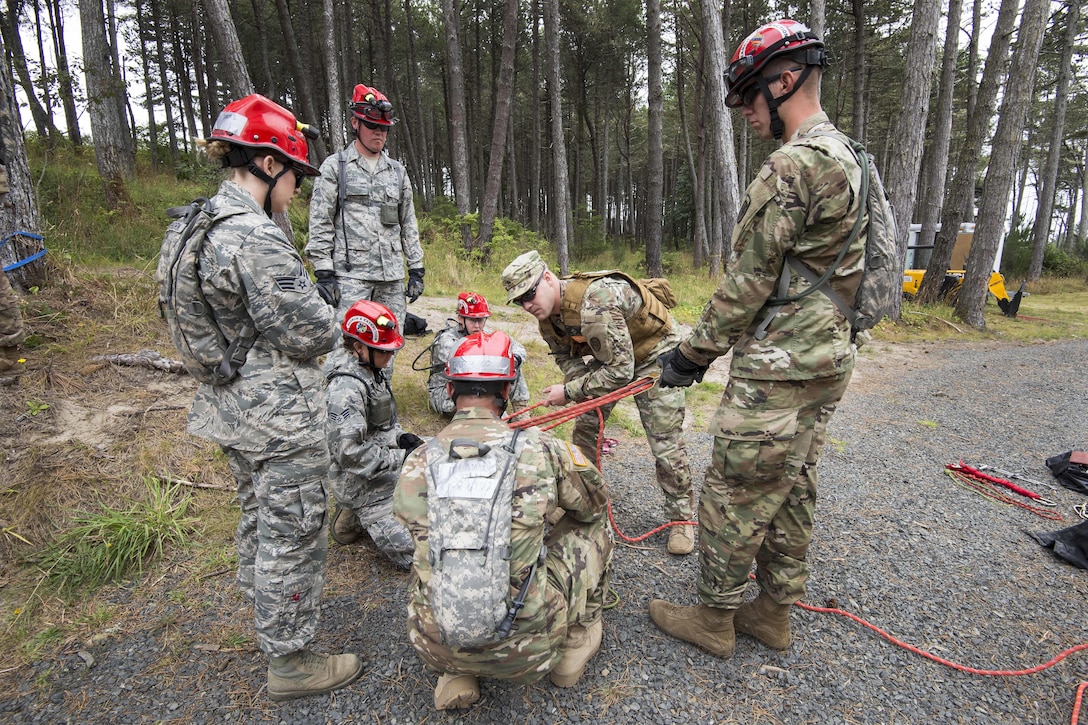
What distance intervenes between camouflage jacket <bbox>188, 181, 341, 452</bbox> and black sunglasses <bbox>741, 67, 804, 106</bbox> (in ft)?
6.69

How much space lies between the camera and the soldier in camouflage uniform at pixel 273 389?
2090mm

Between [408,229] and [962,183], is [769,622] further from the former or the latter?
[962,183]

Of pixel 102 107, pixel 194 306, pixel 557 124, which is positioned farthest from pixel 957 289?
pixel 102 107

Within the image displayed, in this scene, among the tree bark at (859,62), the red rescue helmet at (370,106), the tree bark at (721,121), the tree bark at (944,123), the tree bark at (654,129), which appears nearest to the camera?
the red rescue helmet at (370,106)

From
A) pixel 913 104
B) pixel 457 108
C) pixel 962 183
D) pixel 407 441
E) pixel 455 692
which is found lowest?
pixel 455 692

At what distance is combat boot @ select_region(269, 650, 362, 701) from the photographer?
228 cm

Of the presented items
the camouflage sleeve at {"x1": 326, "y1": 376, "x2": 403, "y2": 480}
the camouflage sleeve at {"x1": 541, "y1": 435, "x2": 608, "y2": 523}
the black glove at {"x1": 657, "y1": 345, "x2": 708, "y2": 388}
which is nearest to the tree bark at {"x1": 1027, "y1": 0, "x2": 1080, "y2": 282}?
the black glove at {"x1": 657, "y1": 345, "x2": 708, "y2": 388}

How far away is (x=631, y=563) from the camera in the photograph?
10.9 ft

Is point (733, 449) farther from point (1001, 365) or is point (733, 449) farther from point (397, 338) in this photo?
point (1001, 365)

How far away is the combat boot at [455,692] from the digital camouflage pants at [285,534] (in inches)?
25.5

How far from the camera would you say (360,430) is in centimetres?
309

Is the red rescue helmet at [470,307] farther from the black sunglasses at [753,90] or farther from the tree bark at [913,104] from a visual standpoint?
the tree bark at [913,104]

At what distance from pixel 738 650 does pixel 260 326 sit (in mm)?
2662

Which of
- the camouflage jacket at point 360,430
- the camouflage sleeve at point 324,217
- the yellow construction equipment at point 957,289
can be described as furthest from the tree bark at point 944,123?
the camouflage jacket at point 360,430
